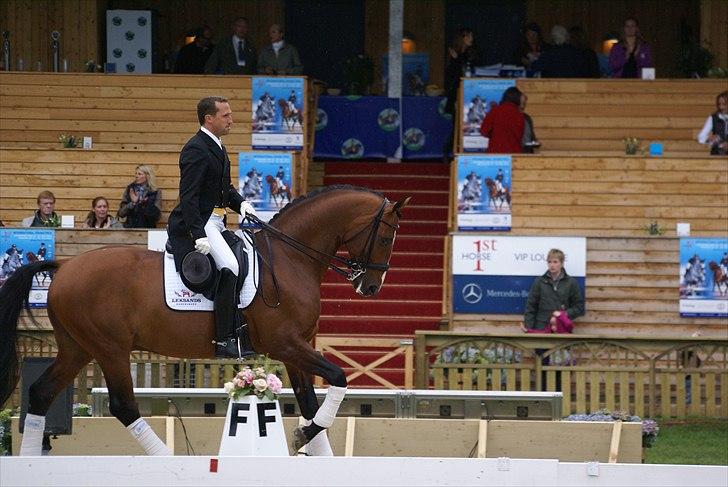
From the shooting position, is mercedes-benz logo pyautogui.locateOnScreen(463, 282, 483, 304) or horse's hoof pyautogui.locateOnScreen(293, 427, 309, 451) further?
mercedes-benz logo pyautogui.locateOnScreen(463, 282, 483, 304)

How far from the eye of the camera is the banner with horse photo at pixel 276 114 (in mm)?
18172

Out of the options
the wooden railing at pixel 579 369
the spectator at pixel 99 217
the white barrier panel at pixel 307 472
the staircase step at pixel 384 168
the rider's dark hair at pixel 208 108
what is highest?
the rider's dark hair at pixel 208 108

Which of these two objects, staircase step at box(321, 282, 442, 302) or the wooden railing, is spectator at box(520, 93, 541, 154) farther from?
the wooden railing

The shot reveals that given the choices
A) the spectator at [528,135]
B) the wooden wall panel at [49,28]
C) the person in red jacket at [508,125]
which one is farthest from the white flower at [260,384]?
the wooden wall panel at [49,28]

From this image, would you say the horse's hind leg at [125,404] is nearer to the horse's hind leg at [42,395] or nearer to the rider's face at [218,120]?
the horse's hind leg at [42,395]

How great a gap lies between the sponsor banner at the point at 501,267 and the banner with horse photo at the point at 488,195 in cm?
43

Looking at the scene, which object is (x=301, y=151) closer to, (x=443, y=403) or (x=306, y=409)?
(x=443, y=403)

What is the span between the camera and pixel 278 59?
19.3 meters

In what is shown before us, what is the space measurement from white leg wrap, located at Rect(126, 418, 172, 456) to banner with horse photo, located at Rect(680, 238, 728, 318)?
8416mm

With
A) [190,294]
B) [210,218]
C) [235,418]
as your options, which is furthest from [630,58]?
[235,418]

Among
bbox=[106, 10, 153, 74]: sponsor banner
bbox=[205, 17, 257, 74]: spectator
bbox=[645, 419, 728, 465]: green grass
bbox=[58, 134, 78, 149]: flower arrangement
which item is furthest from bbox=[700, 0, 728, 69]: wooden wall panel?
→ bbox=[58, 134, 78, 149]: flower arrangement

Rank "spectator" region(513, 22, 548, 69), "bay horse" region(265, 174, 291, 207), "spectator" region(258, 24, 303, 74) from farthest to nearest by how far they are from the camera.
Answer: "spectator" region(513, 22, 548, 69)
"spectator" region(258, 24, 303, 74)
"bay horse" region(265, 174, 291, 207)

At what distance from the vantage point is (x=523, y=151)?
57.4 ft

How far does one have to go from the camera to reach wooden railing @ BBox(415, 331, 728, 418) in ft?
46.3
